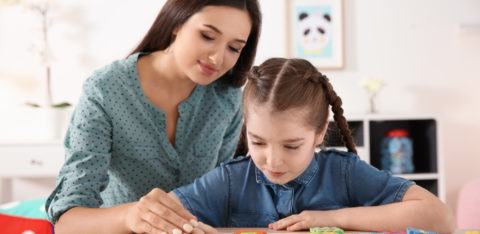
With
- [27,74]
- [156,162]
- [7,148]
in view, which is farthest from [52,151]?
[156,162]

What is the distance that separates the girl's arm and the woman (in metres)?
0.27

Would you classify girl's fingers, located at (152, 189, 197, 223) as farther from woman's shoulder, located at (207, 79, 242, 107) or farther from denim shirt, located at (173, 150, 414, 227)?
woman's shoulder, located at (207, 79, 242, 107)

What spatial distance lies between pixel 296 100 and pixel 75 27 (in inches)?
102

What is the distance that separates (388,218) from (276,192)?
0.25m

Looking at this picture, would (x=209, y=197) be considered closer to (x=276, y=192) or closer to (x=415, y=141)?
(x=276, y=192)

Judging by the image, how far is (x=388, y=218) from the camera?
3.10 ft

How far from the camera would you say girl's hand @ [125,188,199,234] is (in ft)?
2.80

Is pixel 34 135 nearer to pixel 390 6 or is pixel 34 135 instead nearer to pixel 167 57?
pixel 167 57

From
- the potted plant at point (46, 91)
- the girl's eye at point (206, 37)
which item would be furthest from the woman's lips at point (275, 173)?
the potted plant at point (46, 91)

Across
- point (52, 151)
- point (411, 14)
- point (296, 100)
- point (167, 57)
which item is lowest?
point (52, 151)

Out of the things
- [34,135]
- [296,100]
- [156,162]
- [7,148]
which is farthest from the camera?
[34,135]

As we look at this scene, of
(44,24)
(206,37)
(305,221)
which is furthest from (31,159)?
(305,221)

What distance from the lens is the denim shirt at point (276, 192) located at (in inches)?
41.4

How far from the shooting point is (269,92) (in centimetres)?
102
